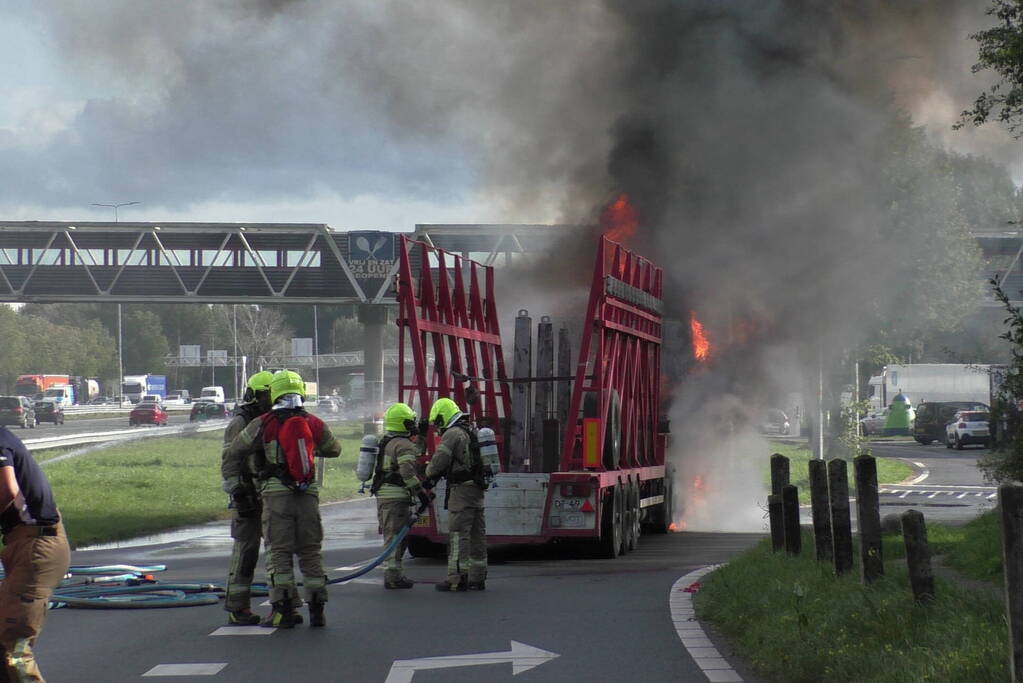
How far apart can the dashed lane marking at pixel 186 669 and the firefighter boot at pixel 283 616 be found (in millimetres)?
1709

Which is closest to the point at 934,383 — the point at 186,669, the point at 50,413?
the point at 50,413

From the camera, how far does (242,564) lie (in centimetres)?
1100

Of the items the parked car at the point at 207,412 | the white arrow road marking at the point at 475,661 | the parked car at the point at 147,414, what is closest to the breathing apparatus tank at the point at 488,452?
the white arrow road marking at the point at 475,661

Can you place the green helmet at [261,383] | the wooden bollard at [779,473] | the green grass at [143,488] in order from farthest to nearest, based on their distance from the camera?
the green grass at [143,488], the wooden bollard at [779,473], the green helmet at [261,383]

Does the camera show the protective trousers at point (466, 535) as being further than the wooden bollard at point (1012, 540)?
Yes

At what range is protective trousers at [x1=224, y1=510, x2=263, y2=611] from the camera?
35.9 ft

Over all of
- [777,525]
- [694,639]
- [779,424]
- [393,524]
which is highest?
[779,424]

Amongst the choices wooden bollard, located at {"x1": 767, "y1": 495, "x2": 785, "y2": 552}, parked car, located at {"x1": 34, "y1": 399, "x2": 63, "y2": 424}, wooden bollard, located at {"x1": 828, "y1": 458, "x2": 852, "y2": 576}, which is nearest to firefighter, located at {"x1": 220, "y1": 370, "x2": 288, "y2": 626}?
wooden bollard, located at {"x1": 828, "y1": 458, "x2": 852, "y2": 576}

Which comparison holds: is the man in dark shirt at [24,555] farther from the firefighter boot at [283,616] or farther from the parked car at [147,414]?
the parked car at [147,414]

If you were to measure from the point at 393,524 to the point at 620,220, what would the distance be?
12.8m

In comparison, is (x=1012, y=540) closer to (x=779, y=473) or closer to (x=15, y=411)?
(x=779, y=473)

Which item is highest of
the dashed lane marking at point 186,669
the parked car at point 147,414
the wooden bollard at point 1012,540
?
the parked car at point 147,414

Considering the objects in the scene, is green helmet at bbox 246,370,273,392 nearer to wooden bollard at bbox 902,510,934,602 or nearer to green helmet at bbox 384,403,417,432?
green helmet at bbox 384,403,417,432

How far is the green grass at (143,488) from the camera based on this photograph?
22728mm
